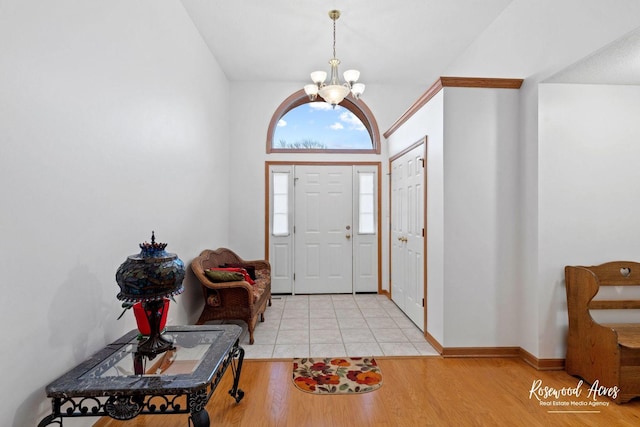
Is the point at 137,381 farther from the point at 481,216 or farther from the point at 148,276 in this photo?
the point at 481,216

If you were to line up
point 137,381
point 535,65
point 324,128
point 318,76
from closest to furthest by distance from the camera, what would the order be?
point 137,381, point 535,65, point 318,76, point 324,128

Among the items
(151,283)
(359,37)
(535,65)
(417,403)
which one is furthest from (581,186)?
(151,283)

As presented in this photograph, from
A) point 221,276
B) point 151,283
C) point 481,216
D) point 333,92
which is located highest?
point 333,92

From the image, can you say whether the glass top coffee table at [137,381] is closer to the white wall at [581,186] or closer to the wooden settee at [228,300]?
the wooden settee at [228,300]

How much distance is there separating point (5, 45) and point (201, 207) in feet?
8.11

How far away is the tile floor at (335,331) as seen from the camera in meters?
2.99

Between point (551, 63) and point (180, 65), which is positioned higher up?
point (180, 65)

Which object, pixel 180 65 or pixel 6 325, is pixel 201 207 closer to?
pixel 180 65

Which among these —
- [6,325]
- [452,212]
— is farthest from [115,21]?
[452,212]

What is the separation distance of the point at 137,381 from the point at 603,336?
2920 millimetres

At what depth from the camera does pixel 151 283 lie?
1.62 metres

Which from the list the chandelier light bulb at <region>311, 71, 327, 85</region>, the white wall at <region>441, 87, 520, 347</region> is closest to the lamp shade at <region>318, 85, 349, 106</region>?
the chandelier light bulb at <region>311, 71, 327, 85</region>

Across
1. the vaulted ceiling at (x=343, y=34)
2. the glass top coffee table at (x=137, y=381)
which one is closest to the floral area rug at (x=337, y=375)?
the glass top coffee table at (x=137, y=381)

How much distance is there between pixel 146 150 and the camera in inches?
95.7
